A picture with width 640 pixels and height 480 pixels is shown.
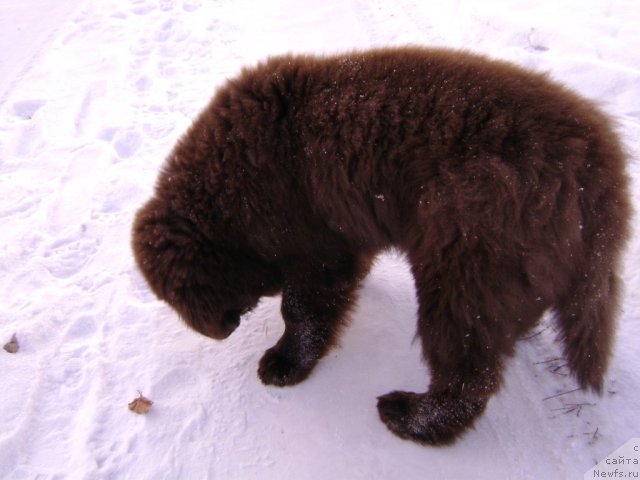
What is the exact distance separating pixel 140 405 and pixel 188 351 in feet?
1.42

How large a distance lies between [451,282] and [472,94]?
2.74 ft

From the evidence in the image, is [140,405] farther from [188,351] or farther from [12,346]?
[12,346]

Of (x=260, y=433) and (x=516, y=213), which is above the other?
(x=516, y=213)

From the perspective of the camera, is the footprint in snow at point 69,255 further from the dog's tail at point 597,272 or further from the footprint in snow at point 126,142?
the dog's tail at point 597,272

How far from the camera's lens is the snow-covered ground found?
2.39 m

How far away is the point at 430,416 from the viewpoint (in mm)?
2426

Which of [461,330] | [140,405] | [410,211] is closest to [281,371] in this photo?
[140,405]

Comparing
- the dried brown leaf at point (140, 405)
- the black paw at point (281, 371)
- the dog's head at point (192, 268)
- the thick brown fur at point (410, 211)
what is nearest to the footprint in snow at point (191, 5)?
the thick brown fur at point (410, 211)

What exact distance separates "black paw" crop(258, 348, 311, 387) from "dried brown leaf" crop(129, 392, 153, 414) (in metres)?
0.63

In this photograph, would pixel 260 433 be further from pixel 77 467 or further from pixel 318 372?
pixel 77 467

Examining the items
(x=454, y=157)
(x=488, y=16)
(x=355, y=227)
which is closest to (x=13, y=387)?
(x=355, y=227)

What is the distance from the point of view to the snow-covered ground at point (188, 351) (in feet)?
7.85

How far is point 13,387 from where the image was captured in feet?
8.84

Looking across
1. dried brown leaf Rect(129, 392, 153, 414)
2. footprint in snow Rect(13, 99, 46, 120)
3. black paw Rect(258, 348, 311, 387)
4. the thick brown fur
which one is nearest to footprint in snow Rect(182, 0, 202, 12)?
footprint in snow Rect(13, 99, 46, 120)
